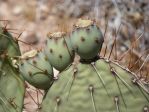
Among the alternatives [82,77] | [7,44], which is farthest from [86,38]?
[7,44]

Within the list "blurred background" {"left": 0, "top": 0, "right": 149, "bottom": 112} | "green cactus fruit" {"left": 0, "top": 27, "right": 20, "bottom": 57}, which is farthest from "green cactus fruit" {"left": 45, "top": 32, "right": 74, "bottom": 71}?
"blurred background" {"left": 0, "top": 0, "right": 149, "bottom": 112}

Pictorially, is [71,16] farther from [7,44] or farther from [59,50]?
[59,50]

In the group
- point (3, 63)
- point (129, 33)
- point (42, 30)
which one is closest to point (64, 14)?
point (42, 30)

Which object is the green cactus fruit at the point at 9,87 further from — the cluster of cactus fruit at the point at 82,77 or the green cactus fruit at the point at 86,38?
the green cactus fruit at the point at 86,38

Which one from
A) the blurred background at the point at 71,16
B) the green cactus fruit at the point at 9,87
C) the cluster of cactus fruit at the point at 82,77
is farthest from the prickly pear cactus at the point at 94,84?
the blurred background at the point at 71,16

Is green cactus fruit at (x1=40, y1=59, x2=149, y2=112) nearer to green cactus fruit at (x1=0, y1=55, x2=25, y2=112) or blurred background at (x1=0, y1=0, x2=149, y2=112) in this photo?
green cactus fruit at (x1=0, y1=55, x2=25, y2=112)

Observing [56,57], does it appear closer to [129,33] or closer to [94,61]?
[94,61]
